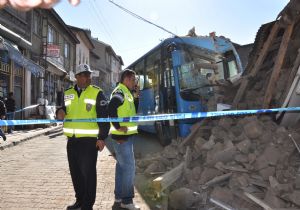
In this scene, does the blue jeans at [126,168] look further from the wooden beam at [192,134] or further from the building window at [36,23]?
the building window at [36,23]

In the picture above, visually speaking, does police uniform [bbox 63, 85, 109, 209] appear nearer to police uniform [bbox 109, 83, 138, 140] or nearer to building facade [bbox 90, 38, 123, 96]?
police uniform [bbox 109, 83, 138, 140]

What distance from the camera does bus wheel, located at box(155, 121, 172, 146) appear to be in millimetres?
11281

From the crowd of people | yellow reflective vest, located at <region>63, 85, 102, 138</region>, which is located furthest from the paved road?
yellow reflective vest, located at <region>63, 85, 102, 138</region>

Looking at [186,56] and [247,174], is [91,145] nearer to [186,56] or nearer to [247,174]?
[247,174]

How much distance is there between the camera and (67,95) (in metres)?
5.05

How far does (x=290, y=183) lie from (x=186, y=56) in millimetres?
6511

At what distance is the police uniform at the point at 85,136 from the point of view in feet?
15.8

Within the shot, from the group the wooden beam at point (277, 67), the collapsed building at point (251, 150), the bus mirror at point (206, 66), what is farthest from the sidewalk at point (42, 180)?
the bus mirror at point (206, 66)

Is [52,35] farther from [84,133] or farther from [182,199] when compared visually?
[182,199]

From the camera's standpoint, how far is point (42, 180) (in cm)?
727

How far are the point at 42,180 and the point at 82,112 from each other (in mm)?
2966

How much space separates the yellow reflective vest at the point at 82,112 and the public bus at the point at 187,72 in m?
5.55

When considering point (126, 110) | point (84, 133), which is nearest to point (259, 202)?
point (126, 110)

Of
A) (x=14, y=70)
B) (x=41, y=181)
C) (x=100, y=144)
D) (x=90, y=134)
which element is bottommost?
(x=41, y=181)
